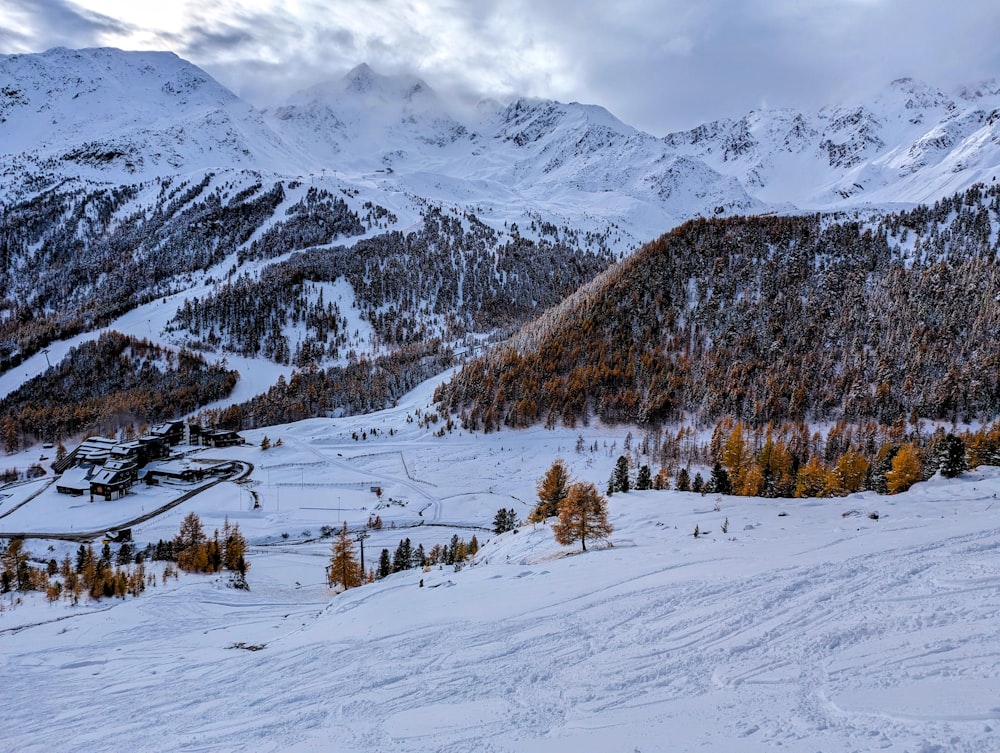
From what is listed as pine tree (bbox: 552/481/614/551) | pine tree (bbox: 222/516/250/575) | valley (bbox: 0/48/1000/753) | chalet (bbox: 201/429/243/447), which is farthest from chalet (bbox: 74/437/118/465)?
pine tree (bbox: 552/481/614/551)

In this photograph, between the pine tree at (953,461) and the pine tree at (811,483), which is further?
the pine tree at (811,483)

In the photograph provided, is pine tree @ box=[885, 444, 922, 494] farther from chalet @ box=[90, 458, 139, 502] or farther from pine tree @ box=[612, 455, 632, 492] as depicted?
chalet @ box=[90, 458, 139, 502]

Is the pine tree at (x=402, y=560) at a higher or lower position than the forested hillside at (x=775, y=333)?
lower

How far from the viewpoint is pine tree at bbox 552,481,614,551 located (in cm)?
3170

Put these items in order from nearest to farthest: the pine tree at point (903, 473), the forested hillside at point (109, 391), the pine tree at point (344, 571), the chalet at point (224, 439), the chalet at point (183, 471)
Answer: the pine tree at point (903, 473) → the pine tree at point (344, 571) → the chalet at point (183, 471) → the chalet at point (224, 439) → the forested hillside at point (109, 391)

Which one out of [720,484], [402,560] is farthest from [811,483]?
[402,560]

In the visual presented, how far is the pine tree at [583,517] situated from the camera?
3170 centimetres

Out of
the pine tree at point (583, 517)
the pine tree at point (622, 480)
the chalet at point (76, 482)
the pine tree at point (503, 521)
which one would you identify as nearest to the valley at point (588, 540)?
the pine tree at point (503, 521)

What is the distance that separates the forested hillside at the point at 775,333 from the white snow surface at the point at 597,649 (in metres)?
53.1

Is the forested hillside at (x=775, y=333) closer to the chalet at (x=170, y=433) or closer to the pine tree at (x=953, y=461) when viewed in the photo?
the pine tree at (x=953, y=461)

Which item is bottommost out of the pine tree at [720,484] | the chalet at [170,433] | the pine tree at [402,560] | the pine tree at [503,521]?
the pine tree at [402,560]

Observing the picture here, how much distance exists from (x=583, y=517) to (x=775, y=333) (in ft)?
295

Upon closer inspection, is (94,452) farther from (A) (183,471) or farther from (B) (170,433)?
(A) (183,471)

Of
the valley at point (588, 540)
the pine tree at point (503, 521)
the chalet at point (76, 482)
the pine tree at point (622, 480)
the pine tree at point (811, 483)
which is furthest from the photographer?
the chalet at point (76, 482)
